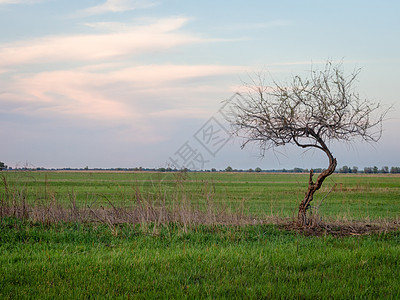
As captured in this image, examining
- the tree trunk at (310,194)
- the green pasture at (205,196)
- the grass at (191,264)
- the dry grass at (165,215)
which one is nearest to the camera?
the grass at (191,264)

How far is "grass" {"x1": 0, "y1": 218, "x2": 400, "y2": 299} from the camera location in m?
6.59

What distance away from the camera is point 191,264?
818cm

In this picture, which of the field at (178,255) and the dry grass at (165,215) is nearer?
the field at (178,255)

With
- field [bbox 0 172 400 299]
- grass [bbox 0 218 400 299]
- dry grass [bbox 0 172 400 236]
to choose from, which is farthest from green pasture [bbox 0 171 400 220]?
grass [bbox 0 218 400 299]

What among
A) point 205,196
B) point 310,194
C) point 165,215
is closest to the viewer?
point 165,215

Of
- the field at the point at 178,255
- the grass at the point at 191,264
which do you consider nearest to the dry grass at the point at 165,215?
the field at the point at 178,255

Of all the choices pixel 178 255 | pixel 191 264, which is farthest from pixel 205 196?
pixel 191 264

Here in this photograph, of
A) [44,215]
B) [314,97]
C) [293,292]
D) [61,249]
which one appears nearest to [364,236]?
[314,97]

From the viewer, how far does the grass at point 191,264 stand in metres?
6.59

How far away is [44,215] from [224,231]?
18.5 ft

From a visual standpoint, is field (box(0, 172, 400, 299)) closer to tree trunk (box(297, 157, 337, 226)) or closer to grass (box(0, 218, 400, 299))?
grass (box(0, 218, 400, 299))

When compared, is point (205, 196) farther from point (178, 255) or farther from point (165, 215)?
point (178, 255)

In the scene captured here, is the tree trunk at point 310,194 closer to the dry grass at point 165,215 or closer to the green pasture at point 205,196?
the dry grass at point 165,215

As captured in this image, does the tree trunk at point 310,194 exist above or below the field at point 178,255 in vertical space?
above
